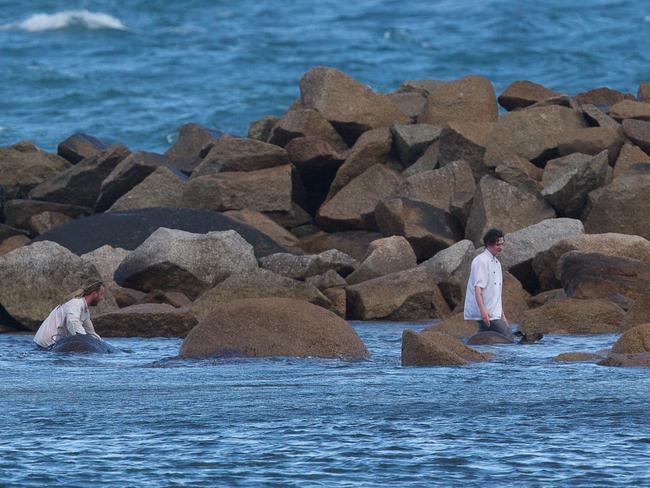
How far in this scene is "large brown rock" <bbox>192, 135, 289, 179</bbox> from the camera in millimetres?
27516

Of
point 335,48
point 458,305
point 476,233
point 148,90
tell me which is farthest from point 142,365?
point 335,48

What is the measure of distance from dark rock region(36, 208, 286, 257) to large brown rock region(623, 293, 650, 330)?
7.79 meters

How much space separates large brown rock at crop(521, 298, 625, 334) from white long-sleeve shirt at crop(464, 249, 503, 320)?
1.32m

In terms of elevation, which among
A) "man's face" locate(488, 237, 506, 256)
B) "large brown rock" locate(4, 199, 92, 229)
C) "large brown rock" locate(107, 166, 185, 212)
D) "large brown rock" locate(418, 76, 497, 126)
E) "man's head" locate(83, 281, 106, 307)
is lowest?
"man's head" locate(83, 281, 106, 307)

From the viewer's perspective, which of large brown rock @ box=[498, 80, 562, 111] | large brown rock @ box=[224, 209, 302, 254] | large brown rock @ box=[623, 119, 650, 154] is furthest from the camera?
large brown rock @ box=[498, 80, 562, 111]

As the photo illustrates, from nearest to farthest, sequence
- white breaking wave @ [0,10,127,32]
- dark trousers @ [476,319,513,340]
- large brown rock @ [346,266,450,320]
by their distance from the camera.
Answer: dark trousers @ [476,319,513,340], large brown rock @ [346,266,450,320], white breaking wave @ [0,10,127,32]

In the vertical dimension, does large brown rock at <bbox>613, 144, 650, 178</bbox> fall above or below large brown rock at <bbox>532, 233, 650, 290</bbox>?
above

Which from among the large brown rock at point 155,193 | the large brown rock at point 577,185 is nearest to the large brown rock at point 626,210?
the large brown rock at point 577,185

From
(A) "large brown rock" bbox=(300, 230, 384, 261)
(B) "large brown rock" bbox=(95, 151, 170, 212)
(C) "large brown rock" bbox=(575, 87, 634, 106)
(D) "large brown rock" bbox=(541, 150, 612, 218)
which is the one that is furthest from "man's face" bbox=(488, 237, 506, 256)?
(C) "large brown rock" bbox=(575, 87, 634, 106)

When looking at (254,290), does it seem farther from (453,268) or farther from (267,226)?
(267,226)

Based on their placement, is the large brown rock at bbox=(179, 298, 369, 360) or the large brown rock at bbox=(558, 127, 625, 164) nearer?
the large brown rock at bbox=(179, 298, 369, 360)

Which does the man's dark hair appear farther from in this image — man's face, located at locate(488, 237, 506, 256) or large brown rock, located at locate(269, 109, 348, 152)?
large brown rock, located at locate(269, 109, 348, 152)

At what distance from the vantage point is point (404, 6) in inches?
3012

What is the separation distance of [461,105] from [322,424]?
17.7m
